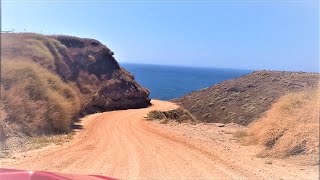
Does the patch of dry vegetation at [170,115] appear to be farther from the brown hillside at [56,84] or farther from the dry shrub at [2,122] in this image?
the dry shrub at [2,122]

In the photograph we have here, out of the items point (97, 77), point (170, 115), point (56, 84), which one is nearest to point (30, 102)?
point (56, 84)

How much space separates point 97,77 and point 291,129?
2520 cm

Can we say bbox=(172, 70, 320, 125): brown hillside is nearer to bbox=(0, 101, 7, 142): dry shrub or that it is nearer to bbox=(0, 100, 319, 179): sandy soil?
bbox=(0, 100, 319, 179): sandy soil

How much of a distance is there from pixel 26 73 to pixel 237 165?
1176 cm

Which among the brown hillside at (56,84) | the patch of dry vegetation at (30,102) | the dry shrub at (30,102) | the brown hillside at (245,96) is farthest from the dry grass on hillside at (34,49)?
the brown hillside at (245,96)

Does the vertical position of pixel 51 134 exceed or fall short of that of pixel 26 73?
it falls short

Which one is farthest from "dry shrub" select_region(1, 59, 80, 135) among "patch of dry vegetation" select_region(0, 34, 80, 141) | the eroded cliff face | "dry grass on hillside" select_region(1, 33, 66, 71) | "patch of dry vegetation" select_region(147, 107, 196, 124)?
the eroded cliff face

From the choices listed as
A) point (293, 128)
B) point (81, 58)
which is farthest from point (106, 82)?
point (293, 128)

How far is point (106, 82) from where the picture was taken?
36.6 m

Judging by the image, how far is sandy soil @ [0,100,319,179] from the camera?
10.4m

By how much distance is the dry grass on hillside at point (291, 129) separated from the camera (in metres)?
12.2

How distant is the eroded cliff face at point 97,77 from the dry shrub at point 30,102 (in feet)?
31.4

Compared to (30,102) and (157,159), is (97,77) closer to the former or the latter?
(30,102)

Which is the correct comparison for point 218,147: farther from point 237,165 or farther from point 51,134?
point 51,134
